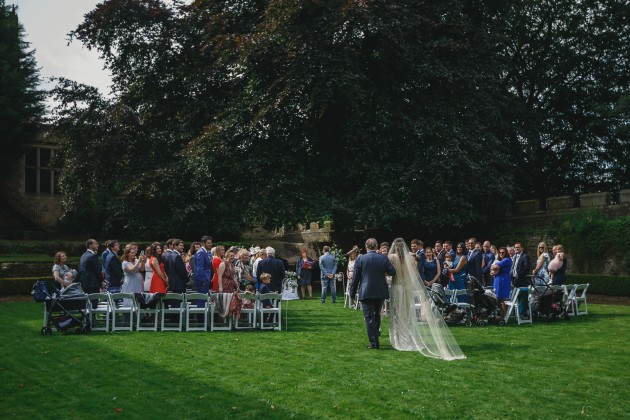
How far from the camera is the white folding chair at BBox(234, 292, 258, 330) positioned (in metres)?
15.4

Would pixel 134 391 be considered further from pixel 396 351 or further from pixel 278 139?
pixel 278 139

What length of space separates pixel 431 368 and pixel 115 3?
25701 millimetres

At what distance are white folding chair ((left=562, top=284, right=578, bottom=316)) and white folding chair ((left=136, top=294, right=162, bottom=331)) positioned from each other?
9.37 metres

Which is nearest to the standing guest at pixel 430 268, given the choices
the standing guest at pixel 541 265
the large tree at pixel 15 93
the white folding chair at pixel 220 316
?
the standing guest at pixel 541 265

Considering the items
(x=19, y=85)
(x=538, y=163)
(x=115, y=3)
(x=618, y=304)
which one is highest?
(x=115, y=3)

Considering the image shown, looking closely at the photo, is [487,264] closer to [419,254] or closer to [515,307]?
[419,254]

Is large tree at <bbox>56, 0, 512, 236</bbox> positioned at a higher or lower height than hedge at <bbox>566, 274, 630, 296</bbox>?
higher

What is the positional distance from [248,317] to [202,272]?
Answer: 142cm

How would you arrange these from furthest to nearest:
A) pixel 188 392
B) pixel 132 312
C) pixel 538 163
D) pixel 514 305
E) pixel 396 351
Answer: pixel 538 163
pixel 514 305
pixel 132 312
pixel 396 351
pixel 188 392

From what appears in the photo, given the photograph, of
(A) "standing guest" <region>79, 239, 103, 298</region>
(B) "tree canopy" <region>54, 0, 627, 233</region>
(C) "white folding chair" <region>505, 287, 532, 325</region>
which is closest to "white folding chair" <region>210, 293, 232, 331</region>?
(A) "standing guest" <region>79, 239, 103, 298</region>

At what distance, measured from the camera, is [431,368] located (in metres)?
10.6

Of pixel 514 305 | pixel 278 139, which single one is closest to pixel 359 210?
pixel 278 139

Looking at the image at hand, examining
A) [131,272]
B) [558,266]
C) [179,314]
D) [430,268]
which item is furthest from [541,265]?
[131,272]

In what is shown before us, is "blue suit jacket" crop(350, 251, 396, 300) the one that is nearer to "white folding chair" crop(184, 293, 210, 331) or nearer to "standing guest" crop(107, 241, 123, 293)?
"white folding chair" crop(184, 293, 210, 331)
